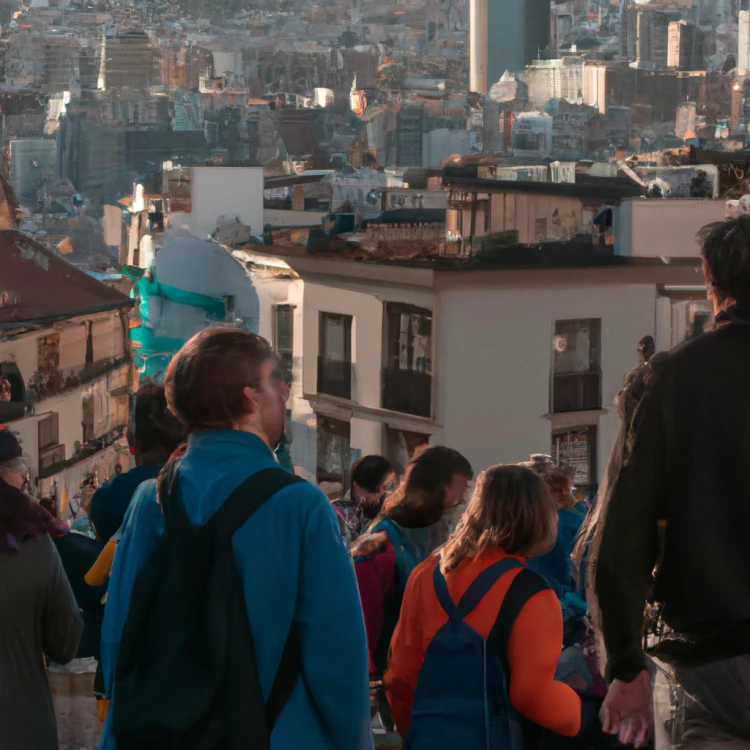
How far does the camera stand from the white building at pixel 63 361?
43.0ft

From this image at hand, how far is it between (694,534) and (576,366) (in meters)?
11.2

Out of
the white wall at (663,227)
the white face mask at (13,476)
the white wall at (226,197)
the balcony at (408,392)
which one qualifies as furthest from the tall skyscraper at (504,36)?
the white face mask at (13,476)

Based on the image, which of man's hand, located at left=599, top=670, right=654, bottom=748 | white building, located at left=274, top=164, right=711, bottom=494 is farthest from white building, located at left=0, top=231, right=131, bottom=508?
man's hand, located at left=599, top=670, right=654, bottom=748

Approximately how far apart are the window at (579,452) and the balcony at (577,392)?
227 mm

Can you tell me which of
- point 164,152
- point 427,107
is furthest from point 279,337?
point 427,107

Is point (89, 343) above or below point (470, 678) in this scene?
below

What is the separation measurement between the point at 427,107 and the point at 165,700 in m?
42.1

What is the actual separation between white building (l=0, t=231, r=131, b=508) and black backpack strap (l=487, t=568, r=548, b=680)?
10.5 m

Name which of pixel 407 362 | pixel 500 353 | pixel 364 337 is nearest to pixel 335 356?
pixel 364 337

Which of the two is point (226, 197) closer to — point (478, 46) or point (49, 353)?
point (49, 353)

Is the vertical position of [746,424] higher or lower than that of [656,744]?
higher

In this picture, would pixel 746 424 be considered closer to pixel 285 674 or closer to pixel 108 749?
pixel 285 674

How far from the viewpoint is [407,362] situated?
12484 mm

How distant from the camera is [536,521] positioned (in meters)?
1.54
